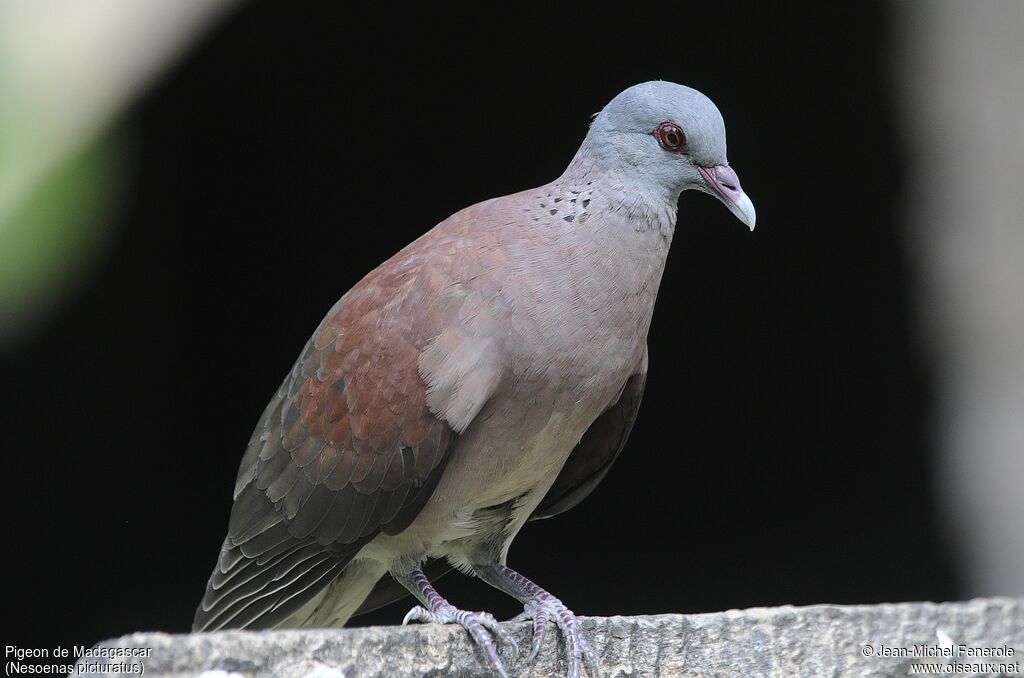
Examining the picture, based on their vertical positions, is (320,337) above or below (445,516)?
above

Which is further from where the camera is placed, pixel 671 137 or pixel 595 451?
pixel 595 451

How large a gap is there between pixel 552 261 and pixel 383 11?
2706mm

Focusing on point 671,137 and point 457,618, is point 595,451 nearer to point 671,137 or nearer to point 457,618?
point 457,618

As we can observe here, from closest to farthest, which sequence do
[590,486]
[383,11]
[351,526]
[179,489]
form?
[351,526] → [590,486] → [383,11] → [179,489]

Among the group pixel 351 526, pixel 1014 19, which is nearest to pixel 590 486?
pixel 351 526

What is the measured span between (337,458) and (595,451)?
2.32 feet

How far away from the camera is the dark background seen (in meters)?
5.01

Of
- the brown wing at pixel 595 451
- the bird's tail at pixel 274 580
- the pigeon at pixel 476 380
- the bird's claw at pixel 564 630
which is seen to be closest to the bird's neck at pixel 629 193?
the pigeon at pixel 476 380

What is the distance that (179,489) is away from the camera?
213 inches

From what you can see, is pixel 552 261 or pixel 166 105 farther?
pixel 166 105

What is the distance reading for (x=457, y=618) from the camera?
7.93 feet

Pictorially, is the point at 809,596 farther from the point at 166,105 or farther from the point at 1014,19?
the point at 166,105

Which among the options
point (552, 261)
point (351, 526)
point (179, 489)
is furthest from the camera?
point (179, 489)

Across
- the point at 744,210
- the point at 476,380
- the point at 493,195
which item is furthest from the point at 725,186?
the point at 493,195
